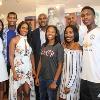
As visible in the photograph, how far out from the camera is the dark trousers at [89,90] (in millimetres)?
2611

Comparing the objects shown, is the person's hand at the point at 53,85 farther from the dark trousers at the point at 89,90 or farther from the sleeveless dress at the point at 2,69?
the sleeveless dress at the point at 2,69

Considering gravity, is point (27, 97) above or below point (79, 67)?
below

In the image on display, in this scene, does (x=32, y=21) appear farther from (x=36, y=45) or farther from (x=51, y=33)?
(x=51, y=33)

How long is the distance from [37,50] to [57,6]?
74 cm

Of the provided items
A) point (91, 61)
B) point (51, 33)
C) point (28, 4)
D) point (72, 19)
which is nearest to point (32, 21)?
point (28, 4)

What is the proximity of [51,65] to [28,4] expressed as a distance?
1347 millimetres

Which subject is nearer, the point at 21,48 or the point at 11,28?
the point at 21,48

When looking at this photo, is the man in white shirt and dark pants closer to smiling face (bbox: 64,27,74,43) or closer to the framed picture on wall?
smiling face (bbox: 64,27,74,43)

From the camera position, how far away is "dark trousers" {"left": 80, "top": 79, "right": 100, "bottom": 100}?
103 inches

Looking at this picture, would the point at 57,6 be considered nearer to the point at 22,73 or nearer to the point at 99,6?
the point at 99,6

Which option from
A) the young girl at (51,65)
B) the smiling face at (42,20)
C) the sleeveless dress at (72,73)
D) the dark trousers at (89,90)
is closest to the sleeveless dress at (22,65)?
the young girl at (51,65)

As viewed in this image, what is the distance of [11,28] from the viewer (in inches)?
141

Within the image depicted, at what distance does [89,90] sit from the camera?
2682mm

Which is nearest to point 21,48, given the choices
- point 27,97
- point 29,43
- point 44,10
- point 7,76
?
point 29,43
